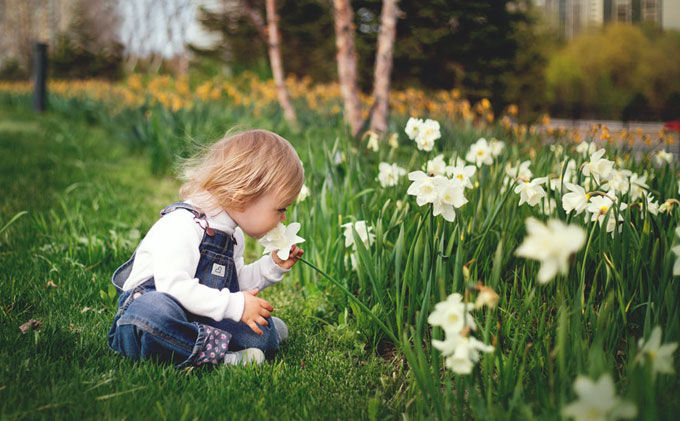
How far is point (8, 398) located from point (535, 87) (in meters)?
15.0

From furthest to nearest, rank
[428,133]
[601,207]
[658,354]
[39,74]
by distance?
[39,74] < [428,133] < [601,207] < [658,354]

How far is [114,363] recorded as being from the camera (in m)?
1.74

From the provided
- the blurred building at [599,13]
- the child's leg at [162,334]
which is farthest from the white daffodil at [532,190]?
the blurred building at [599,13]

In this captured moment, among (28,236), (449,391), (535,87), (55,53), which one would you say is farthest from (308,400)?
(55,53)

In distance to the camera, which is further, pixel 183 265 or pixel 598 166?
pixel 598 166

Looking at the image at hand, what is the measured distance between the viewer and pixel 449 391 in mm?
1320

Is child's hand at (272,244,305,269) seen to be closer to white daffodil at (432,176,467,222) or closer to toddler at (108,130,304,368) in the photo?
toddler at (108,130,304,368)

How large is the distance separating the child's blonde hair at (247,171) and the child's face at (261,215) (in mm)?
17

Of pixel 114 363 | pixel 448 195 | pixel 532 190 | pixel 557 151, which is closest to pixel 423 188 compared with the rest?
pixel 448 195

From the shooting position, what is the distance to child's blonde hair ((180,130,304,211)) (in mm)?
1805

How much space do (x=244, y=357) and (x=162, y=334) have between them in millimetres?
302

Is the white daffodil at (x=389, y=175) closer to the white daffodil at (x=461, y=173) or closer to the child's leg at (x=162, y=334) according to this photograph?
the white daffodil at (x=461, y=173)

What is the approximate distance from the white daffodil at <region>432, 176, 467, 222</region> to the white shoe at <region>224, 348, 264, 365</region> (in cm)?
78

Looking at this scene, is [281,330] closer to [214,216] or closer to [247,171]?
[214,216]
